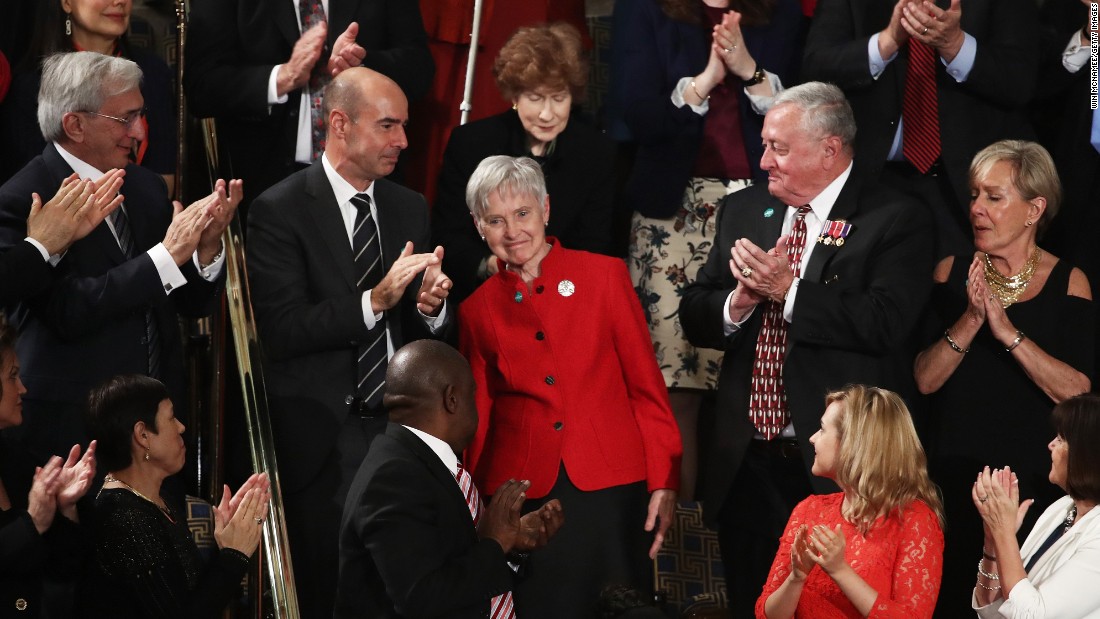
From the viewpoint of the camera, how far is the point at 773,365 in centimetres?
467

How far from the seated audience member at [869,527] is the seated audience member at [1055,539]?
167 millimetres


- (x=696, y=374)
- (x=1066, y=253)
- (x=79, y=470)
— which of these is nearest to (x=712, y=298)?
(x=696, y=374)

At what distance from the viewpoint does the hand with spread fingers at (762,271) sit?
14.7ft

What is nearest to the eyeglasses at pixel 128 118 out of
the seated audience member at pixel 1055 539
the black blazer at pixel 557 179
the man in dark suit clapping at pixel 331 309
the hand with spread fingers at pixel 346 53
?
the man in dark suit clapping at pixel 331 309

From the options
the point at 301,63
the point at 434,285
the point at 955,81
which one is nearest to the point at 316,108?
the point at 301,63

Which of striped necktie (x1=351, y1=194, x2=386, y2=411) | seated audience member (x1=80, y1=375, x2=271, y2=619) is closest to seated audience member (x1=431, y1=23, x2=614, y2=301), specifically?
striped necktie (x1=351, y1=194, x2=386, y2=411)

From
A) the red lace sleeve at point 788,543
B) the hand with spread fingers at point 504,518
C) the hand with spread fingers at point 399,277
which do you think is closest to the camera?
the hand with spread fingers at point 504,518

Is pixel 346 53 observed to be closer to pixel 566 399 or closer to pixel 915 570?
pixel 566 399

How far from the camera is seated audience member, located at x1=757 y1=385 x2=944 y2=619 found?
12.5 ft

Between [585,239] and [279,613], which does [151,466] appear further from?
[585,239]

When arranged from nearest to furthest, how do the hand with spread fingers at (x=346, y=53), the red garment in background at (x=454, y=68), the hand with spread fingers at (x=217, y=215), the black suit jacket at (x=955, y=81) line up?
1. the hand with spread fingers at (x=217, y=215)
2. the black suit jacket at (x=955, y=81)
3. the hand with spread fingers at (x=346, y=53)
4. the red garment in background at (x=454, y=68)

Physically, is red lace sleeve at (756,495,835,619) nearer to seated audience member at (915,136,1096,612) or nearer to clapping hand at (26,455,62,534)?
seated audience member at (915,136,1096,612)

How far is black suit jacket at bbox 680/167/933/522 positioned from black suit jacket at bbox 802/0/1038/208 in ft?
2.35

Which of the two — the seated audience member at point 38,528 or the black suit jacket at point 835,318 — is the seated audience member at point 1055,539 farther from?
the seated audience member at point 38,528
